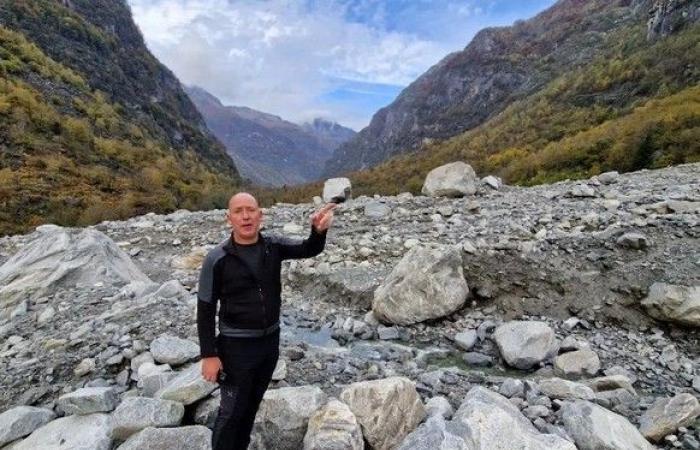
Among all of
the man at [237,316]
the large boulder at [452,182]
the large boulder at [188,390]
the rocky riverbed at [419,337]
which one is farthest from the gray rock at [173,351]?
the large boulder at [452,182]

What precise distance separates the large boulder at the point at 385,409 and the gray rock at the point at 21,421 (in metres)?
3.40

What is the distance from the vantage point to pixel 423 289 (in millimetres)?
9391

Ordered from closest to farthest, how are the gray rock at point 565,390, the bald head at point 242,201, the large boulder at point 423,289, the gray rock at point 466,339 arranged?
1. the bald head at point 242,201
2. the gray rock at point 565,390
3. the gray rock at point 466,339
4. the large boulder at point 423,289

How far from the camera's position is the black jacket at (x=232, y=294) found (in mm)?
4250

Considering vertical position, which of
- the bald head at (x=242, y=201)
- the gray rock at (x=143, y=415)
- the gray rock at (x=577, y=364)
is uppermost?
the bald head at (x=242, y=201)

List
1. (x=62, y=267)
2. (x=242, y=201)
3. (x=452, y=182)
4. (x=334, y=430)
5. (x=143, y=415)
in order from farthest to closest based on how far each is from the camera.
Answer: (x=452, y=182) < (x=62, y=267) < (x=143, y=415) < (x=334, y=430) < (x=242, y=201)

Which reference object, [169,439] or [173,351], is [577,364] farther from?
[173,351]

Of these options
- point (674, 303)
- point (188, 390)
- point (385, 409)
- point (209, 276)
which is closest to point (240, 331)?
point (209, 276)

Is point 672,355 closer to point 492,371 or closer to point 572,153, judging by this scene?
point 492,371

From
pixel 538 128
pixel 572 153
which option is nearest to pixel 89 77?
pixel 538 128

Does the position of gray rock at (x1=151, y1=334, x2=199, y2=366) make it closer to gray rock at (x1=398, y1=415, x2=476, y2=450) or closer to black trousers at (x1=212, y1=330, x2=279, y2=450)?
black trousers at (x1=212, y1=330, x2=279, y2=450)

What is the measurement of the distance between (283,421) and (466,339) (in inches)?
178

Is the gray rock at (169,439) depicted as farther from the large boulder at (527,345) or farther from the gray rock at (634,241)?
the gray rock at (634,241)

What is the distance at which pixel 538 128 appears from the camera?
70625mm
